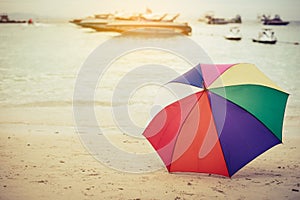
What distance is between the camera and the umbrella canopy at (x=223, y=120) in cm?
416

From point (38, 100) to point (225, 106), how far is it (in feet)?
23.3

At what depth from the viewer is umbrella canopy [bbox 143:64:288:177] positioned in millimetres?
4156

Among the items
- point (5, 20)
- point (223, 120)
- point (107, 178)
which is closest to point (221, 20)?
point (5, 20)

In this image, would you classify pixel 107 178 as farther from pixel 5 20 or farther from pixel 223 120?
pixel 5 20

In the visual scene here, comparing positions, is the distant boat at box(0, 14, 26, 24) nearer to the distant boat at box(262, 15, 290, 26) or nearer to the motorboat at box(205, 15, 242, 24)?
the motorboat at box(205, 15, 242, 24)

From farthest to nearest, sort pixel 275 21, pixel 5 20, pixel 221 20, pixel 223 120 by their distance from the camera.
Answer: pixel 221 20 → pixel 275 21 → pixel 5 20 → pixel 223 120

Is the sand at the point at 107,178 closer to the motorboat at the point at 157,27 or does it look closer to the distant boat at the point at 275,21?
the motorboat at the point at 157,27

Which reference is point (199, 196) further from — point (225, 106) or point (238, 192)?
point (225, 106)

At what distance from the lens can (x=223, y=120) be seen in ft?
13.6

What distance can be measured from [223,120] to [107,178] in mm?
1430

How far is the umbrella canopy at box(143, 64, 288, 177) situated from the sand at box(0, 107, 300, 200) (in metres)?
0.26

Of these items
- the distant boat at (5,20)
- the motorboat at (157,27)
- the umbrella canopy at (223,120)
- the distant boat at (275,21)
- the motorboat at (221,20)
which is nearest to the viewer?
the umbrella canopy at (223,120)

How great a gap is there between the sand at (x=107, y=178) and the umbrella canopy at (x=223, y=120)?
0.85 ft

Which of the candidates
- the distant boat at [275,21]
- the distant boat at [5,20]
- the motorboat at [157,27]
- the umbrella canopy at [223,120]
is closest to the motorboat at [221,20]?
the distant boat at [275,21]
